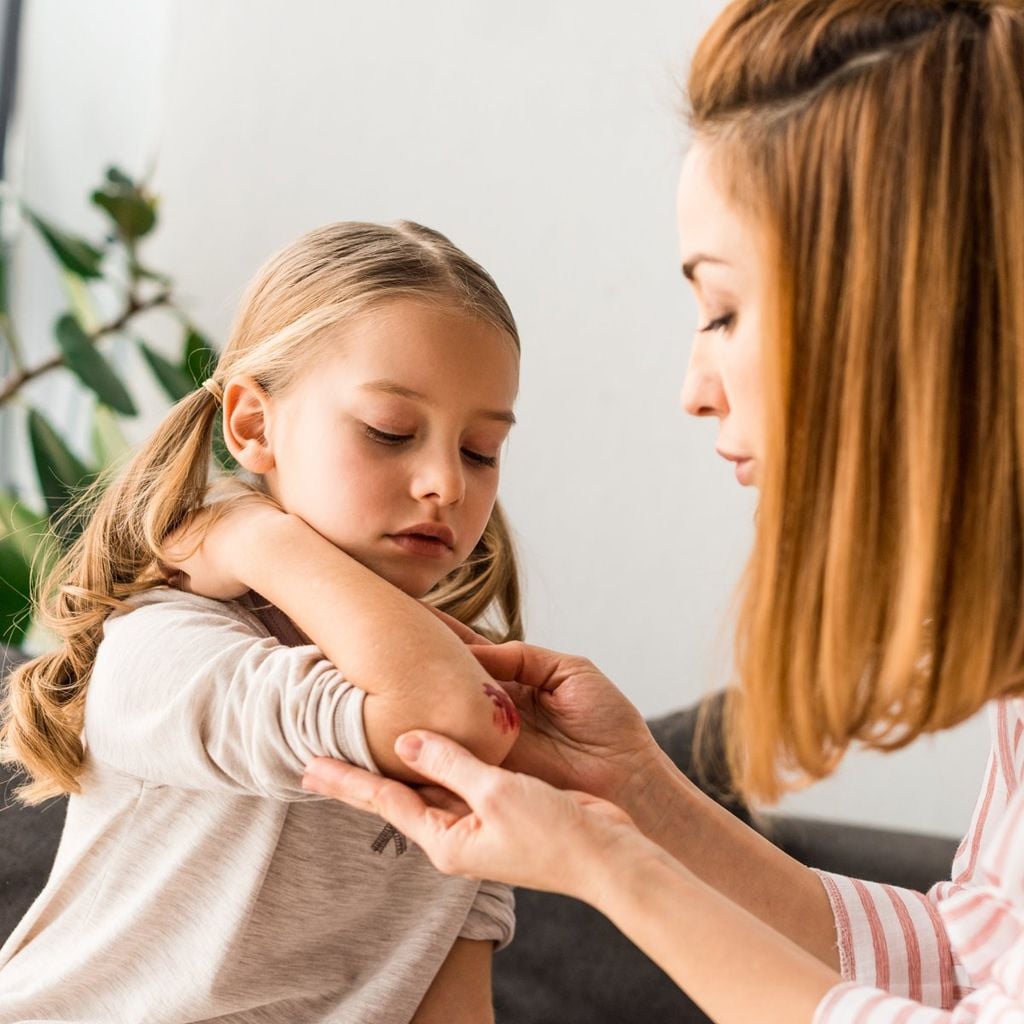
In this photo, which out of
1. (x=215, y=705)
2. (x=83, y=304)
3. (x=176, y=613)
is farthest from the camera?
(x=83, y=304)

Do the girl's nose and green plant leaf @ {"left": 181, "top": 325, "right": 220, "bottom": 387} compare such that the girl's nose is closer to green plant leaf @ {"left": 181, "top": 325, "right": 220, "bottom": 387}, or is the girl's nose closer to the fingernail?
the fingernail

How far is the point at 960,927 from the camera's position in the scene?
107 centimetres

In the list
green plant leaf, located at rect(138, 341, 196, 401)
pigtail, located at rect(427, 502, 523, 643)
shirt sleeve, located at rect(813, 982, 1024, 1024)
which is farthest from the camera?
green plant leaf, located at rect(138, 341, 196, 401)

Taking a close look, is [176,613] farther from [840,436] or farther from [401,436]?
[840,436]

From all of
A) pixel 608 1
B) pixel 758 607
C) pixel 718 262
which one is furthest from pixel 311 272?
pixel 608 1

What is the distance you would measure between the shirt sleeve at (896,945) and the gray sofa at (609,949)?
1.99 feet

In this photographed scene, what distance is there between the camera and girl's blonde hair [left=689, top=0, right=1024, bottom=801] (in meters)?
0.85

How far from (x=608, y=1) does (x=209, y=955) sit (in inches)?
76.3

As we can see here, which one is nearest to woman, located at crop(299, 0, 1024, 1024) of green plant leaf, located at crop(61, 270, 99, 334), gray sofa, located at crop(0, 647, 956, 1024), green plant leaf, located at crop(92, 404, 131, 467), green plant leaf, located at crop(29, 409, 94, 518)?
gray sofa, located at crop(0, 647, 956, 1024)

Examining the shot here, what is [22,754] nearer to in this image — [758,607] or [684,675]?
[758,607]

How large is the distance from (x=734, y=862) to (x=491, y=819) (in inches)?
14.0

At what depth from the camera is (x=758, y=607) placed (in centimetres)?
94

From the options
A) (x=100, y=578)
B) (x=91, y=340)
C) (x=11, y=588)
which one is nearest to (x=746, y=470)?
(x=100, y=578)

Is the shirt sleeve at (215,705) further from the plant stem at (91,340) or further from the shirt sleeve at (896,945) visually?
the plant stem at (91,340)
